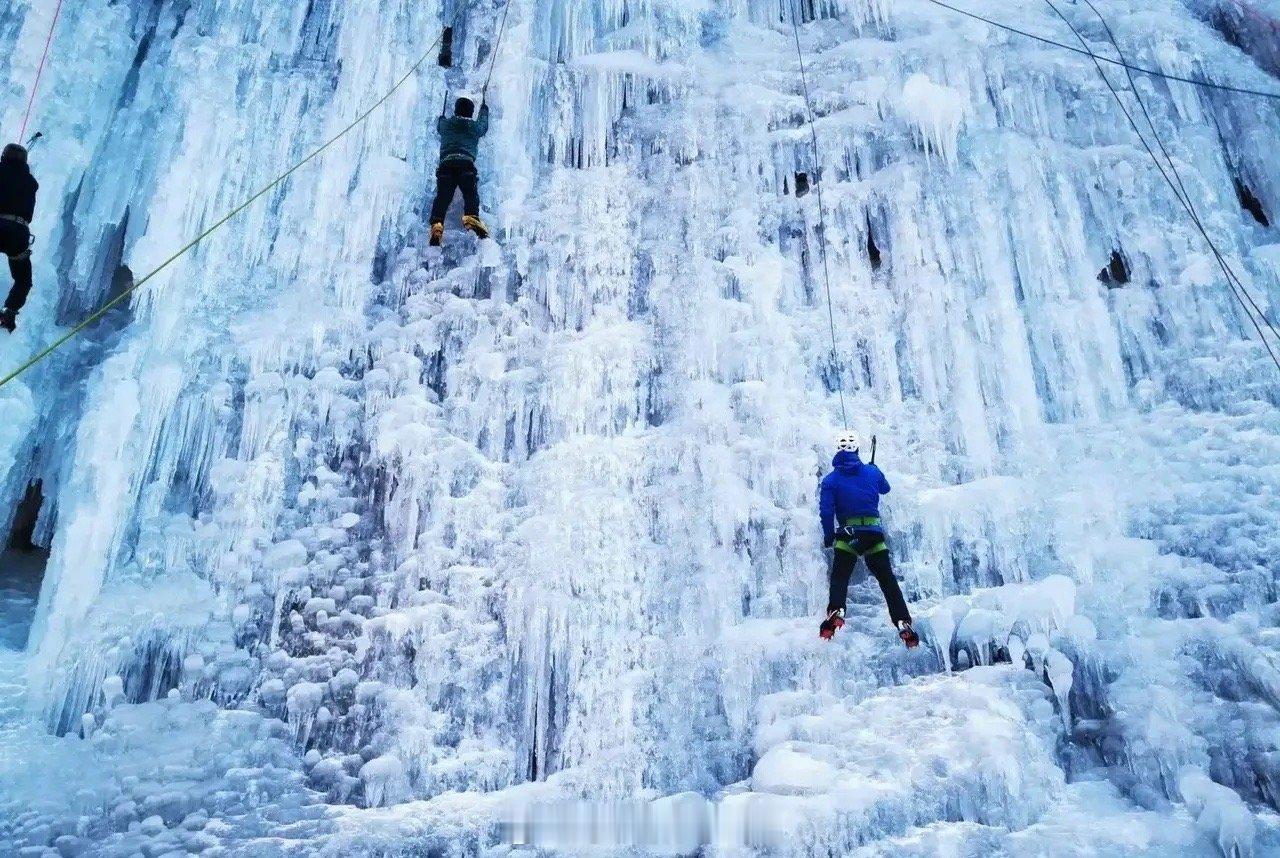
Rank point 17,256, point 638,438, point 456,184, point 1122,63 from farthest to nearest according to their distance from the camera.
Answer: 1. point 1122,63
2. point 456,184
3. point 638,438
4. point 17,256

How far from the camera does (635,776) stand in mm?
4859

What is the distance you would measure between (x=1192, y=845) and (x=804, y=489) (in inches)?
93.5

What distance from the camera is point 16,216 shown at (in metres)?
→ 5.14

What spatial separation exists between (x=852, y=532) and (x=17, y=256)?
4550mm

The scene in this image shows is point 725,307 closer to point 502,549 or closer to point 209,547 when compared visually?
point 502,549

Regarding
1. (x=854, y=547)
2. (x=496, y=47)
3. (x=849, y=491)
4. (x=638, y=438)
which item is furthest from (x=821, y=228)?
(x=496, y=47)

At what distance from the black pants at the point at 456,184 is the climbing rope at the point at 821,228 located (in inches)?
83.6

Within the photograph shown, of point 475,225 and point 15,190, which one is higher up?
point 475,225

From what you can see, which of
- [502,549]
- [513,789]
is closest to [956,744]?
[513,789]

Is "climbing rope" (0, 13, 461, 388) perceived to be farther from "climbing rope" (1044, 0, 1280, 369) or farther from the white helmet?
"climbing rope" (1044, 0, 1280, 369)

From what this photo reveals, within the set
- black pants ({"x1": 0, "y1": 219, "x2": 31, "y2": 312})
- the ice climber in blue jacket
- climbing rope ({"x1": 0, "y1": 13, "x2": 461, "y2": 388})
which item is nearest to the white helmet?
the ice climber in blue jacket

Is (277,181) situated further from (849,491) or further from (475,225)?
(849,491)

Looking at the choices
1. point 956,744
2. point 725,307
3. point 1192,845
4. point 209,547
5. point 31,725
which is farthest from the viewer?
point 725,307

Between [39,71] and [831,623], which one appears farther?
[39,71]
